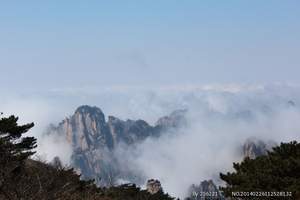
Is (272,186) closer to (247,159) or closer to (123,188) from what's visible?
(247,159)

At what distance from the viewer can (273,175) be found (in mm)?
36719

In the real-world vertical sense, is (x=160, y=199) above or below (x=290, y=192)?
above

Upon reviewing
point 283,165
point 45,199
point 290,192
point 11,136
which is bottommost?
point 45,199

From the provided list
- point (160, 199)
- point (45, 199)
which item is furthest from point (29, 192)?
point (160, 199)

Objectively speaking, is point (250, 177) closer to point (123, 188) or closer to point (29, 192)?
point (123, 188)

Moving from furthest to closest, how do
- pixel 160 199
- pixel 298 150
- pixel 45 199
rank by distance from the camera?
pixel 160 199, pixel 298 150, pixel 45 199

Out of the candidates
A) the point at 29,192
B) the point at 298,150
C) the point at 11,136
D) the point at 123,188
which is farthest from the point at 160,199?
the point at 29,192

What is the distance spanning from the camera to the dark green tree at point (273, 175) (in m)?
35.7

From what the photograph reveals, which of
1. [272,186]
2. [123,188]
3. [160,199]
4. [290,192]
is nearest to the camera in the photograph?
[290,192]

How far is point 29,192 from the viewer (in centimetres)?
1270

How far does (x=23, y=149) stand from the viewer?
1455 inches

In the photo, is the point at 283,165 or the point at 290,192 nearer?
the point at 290,192

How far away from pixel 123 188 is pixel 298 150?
2044cm

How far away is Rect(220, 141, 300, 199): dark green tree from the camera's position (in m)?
35.7
